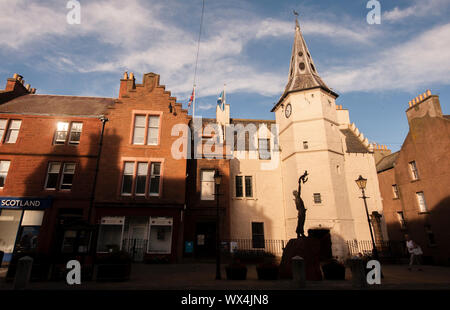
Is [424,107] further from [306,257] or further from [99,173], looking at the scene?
[99,173]

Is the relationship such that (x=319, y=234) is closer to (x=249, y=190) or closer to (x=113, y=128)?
(x=249, y=190)

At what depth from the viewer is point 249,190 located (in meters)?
24.9

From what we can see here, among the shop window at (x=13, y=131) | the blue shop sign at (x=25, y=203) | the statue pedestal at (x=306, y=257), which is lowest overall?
the statue pedestal at (x=306, y=257)

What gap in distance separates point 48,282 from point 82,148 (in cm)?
1186

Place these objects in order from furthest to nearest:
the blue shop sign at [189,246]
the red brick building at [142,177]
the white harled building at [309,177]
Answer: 1. the white harled building at [309,177]
2. the blue shop sign at [189,246]
3. the red brick building at [142,177]

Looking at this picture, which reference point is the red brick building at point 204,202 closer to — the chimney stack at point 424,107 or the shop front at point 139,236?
the shop front at point 139,236

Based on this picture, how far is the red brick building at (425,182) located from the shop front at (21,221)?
31.7 metres

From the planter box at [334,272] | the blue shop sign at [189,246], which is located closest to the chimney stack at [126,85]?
the blue shop sign at [189,246]

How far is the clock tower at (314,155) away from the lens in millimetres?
21234

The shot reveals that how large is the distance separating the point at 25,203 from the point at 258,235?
775 inches

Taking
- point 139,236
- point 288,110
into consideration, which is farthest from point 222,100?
point 139,236

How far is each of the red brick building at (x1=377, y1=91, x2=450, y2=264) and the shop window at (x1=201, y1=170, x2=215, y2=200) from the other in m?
19.3

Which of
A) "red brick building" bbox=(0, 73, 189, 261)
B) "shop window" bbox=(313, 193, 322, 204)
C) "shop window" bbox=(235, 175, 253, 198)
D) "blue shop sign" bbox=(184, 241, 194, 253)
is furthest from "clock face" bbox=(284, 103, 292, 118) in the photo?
"blue shop sign" bbox=(184, 241, 194, 253)
